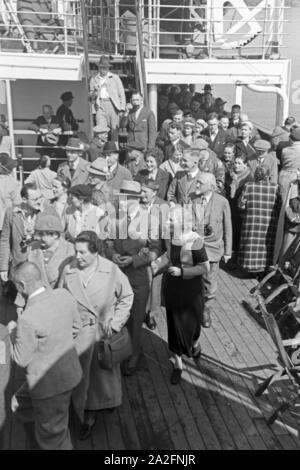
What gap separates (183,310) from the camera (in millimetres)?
5297

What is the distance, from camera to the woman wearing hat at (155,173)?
733 centimetres

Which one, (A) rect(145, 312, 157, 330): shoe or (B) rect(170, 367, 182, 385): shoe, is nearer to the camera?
(B) rect(170, 367, 182, 385): shoe

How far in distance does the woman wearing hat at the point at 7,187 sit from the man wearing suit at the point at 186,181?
1.97 metres

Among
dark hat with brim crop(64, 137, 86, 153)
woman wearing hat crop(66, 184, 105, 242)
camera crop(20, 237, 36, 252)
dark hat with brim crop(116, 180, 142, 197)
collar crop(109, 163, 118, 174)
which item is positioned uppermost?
dark hat with brim crop(64, 137, 86, 153)

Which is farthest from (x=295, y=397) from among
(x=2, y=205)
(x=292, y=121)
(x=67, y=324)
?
(x=292, y=121)

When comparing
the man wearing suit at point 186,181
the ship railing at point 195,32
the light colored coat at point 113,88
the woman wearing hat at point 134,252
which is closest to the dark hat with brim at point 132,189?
the woman wearing hat at point 134,252

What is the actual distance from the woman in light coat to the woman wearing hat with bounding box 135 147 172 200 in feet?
9.57

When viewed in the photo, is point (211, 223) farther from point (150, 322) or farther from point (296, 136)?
point (296, 136)

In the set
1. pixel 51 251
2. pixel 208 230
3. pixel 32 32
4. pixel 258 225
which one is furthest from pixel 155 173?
pixel 32 32

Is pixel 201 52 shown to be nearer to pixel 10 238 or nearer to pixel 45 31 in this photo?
pixel 45 31

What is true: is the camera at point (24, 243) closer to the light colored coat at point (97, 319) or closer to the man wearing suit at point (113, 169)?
the man wearing suit at point (113, 169)

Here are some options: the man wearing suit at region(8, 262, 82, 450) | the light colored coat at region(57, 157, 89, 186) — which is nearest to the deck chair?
the man wearing suit at region(8, 262, 82, 450)

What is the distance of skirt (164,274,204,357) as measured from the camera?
526 cm

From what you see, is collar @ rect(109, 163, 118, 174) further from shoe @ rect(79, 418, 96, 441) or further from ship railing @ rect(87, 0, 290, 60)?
ship railing @ rect(87, 0, 290, 60)
